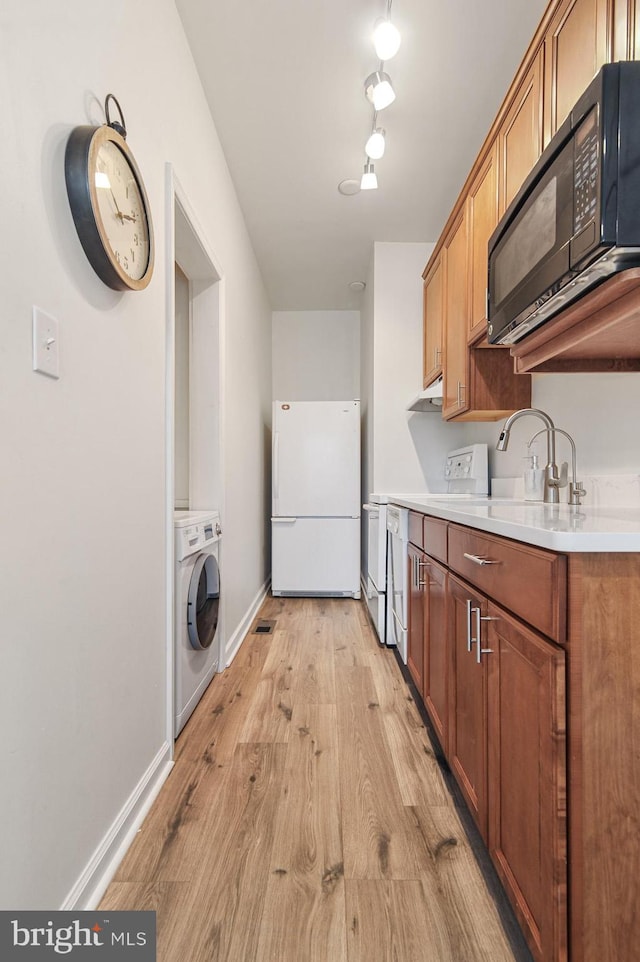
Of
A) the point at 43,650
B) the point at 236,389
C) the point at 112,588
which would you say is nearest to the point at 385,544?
the point at 236,389

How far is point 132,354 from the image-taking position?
1.33 meters

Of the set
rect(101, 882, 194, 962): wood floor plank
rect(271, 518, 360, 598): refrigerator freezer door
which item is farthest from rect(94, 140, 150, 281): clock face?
rect(271, 518, 360, 598): refrigerator freezer door

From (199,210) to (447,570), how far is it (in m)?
1.83

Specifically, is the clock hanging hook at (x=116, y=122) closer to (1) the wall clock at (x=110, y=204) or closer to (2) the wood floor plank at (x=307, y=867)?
(1) the wall clock at (x=110, y=204)

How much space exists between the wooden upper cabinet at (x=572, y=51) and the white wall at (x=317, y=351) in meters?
3.38

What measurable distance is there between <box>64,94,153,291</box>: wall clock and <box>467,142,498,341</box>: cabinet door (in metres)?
1.34

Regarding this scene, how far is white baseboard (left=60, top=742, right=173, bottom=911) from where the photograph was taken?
1.00 meters

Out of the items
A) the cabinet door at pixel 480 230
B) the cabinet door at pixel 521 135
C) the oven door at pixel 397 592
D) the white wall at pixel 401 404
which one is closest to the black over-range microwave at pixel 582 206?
the cabinet door at pixel 521 135

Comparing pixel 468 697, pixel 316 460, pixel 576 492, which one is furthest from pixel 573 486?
pixel 316 460

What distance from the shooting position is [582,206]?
95 centimetres

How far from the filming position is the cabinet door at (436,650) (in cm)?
151

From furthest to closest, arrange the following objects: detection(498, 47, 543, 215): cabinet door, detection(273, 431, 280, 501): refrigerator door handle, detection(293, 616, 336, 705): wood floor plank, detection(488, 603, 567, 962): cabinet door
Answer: detection(273, 431, 280, 501): refrigerator door handle, detection(293, 616, 336, 705): wood floor plank, detection(498, 47, 543, 215): cabinet door, detection(488, 603, 567, 962): cabinet door

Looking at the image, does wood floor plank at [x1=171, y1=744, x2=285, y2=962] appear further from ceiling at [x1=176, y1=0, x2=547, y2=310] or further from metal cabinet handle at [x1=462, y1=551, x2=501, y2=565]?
ceiling at [x1=176, y1=0, x2=547, y2=310]

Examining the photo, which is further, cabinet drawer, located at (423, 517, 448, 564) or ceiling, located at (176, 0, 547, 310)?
ceiling, located at (176, 0, 547, 310)
